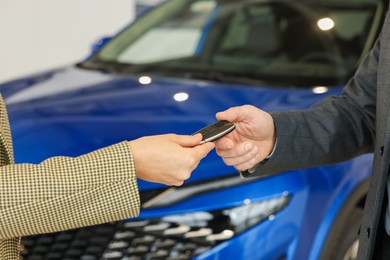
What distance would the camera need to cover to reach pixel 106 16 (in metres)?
7.05

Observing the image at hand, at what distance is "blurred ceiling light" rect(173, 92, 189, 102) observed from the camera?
2.57 meters

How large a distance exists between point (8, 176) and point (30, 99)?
151cm

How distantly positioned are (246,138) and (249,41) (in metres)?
1.95

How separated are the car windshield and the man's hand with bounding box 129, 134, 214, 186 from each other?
165cm

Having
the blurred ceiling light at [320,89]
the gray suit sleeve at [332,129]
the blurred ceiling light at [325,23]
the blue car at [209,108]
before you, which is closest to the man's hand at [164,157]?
the gray suit sleeve at [332,129]

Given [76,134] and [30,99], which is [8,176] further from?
[30,99]

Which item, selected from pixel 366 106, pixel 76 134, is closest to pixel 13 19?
pixel 76 134

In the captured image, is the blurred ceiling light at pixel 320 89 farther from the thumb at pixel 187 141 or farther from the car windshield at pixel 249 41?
the thumb at pixel 187 141

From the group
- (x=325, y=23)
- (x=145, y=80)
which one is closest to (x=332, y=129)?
(x=145, y=80)

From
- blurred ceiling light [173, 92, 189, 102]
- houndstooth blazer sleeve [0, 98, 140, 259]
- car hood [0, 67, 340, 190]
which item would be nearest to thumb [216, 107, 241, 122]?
houndstooth blazer sleeve [0, 98, 140, 259]

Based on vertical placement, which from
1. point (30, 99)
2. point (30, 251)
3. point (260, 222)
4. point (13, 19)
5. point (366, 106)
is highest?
point (13, 19)

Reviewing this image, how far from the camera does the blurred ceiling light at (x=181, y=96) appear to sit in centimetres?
257

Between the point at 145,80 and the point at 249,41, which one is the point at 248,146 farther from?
the point at 249,41

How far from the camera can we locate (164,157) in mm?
1207
